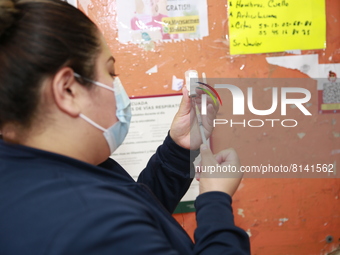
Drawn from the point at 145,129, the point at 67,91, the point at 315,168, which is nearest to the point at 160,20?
the point at 145,129

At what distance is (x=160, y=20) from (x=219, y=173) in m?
0.57

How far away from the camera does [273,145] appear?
1031 mm

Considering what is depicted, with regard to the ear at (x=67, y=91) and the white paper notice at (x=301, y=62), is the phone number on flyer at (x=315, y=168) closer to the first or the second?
the white paper notice at (x=301, y=62)

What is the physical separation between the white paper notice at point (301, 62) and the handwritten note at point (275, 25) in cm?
3

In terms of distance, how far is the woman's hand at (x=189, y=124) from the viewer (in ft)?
2.43

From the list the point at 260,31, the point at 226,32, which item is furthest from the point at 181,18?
the point at 260,31

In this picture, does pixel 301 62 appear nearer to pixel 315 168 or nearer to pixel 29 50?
pixel 315 168

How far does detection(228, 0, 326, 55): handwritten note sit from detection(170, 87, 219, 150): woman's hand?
0.32 m

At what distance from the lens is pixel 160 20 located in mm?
960

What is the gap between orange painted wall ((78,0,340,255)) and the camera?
3.20ft

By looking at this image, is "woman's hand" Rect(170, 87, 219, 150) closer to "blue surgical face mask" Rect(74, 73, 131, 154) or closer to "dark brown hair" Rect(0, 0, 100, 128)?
"blue surgical face mask" Rect(74, 73, 131, 154)

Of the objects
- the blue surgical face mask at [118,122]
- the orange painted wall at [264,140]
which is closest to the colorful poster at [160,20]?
the orange painted wall at [264,140]

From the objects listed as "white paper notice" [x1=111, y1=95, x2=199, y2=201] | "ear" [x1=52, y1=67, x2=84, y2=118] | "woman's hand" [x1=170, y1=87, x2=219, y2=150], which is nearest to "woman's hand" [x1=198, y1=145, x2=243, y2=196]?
"woman's hand" [x1=170, y1=87, x2=219, y2=150]

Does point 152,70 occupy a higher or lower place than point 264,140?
higher
